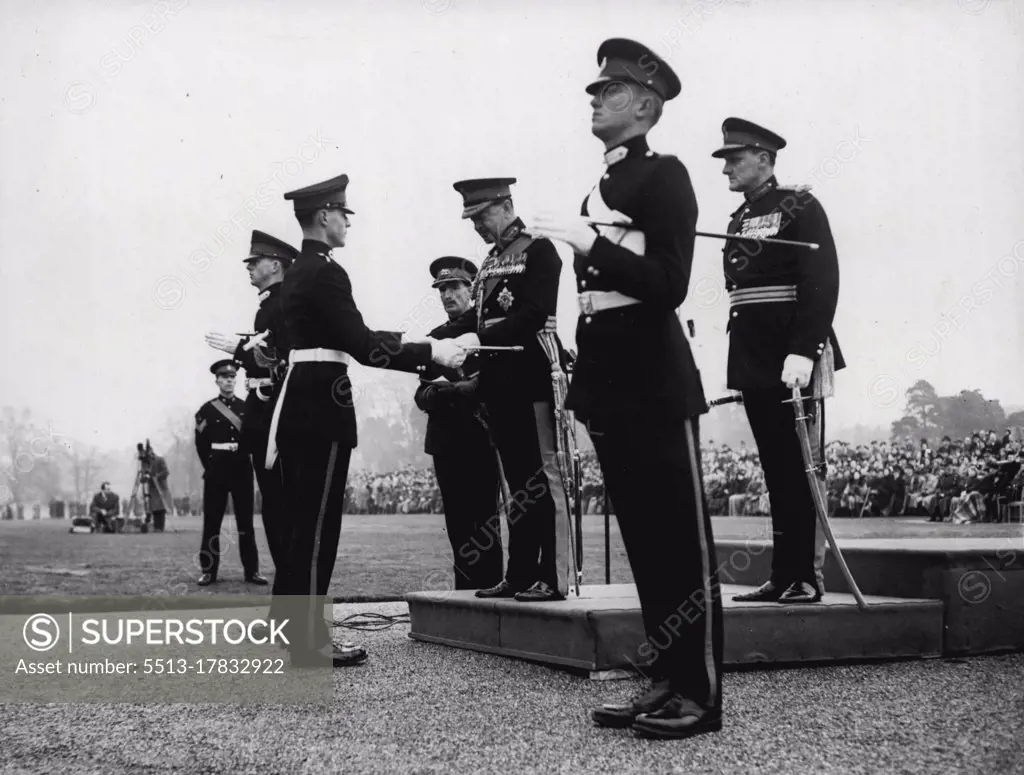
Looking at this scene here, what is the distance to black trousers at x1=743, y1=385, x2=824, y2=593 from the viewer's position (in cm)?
489

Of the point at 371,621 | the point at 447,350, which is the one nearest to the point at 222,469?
the point at 371,621

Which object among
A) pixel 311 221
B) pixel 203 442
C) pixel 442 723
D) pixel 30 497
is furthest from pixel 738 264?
pixel 30 497

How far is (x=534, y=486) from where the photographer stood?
202 inches

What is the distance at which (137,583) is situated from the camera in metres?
10.3

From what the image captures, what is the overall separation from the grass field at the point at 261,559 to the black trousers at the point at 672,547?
7.41ft

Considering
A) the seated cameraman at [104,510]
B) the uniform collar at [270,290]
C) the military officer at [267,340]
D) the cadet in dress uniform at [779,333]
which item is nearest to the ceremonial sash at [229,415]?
the military officer at [267,340]

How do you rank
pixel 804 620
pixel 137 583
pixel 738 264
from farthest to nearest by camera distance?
pixel 137 583 → pixel 738 264 → pixel 804 620

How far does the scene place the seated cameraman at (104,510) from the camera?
74.8ft

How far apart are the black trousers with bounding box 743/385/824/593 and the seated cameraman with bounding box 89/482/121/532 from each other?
19867 millimetres

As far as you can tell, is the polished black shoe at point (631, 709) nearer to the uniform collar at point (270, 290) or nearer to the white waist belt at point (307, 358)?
the white waist belt at point (307, 358)

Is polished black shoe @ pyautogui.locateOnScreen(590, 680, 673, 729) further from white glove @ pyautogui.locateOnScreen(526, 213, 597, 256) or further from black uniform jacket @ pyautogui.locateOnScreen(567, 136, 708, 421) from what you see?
white glove @ pyautogui.locateOnScreen(526, 213, 597, 256)

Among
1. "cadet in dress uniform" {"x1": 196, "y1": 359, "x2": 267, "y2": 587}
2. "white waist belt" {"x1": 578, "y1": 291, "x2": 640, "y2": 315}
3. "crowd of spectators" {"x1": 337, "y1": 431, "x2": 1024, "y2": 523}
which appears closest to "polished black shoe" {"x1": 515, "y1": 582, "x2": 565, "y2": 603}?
"white waist belt" {"x1": 578, "y1": 291, "x2": 640, "y2": 315}

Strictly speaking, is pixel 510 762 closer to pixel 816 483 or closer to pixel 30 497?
pixel 816 483

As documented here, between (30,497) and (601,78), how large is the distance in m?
41.4
